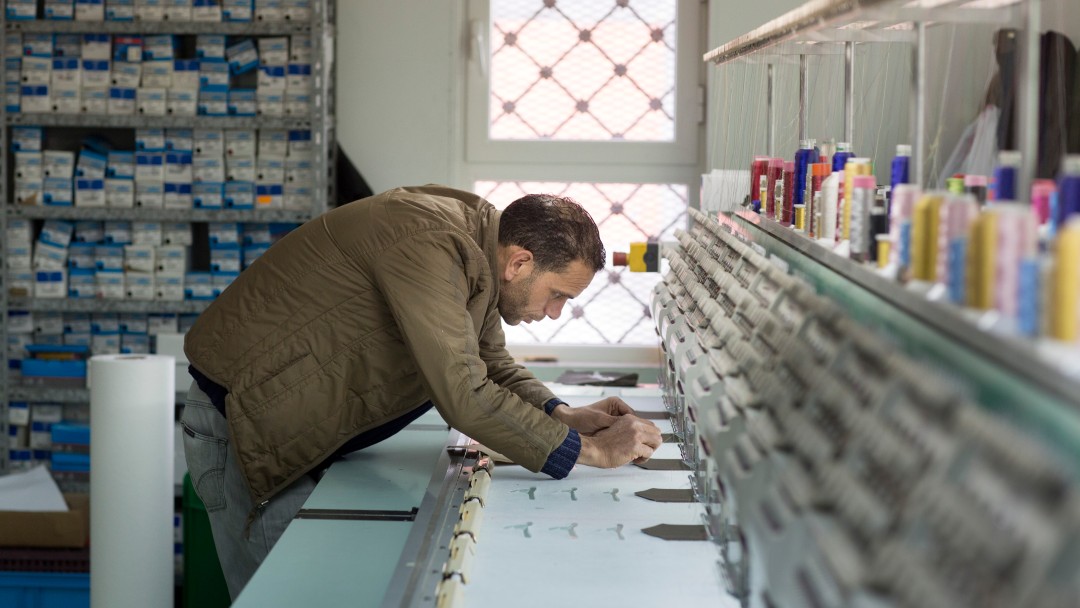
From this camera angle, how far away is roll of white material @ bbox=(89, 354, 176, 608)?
3014 millimetres

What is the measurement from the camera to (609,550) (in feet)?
5.57

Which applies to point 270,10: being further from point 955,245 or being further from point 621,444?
point 955,245

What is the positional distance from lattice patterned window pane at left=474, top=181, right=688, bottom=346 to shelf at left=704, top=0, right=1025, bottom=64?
2.19 metres

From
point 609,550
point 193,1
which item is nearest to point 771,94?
point 609,550

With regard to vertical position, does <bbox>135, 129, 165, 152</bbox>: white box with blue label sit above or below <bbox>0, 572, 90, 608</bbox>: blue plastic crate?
above

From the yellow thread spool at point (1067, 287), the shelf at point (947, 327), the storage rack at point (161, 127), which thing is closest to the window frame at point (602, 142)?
the storage rack at point (161, 127)

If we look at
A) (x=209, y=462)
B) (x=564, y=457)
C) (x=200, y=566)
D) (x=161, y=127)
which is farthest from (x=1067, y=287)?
(x=161, y=127)

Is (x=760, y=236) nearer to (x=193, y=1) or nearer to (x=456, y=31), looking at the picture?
(x=456, y=31)

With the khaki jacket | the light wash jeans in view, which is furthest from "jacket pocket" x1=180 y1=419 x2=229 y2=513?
the khaki jacket

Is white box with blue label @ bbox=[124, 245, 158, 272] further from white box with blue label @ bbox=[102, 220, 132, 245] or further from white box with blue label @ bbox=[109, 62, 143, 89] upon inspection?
white box with blue label @ bbox=[109, 62, 143, 89]

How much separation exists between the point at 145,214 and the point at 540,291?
236cm

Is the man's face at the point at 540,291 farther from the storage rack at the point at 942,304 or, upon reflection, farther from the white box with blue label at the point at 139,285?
the white box with blue label at the point at 139,285

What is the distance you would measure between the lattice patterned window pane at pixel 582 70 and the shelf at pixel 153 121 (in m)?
0.77

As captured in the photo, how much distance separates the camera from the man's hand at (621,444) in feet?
6.90
